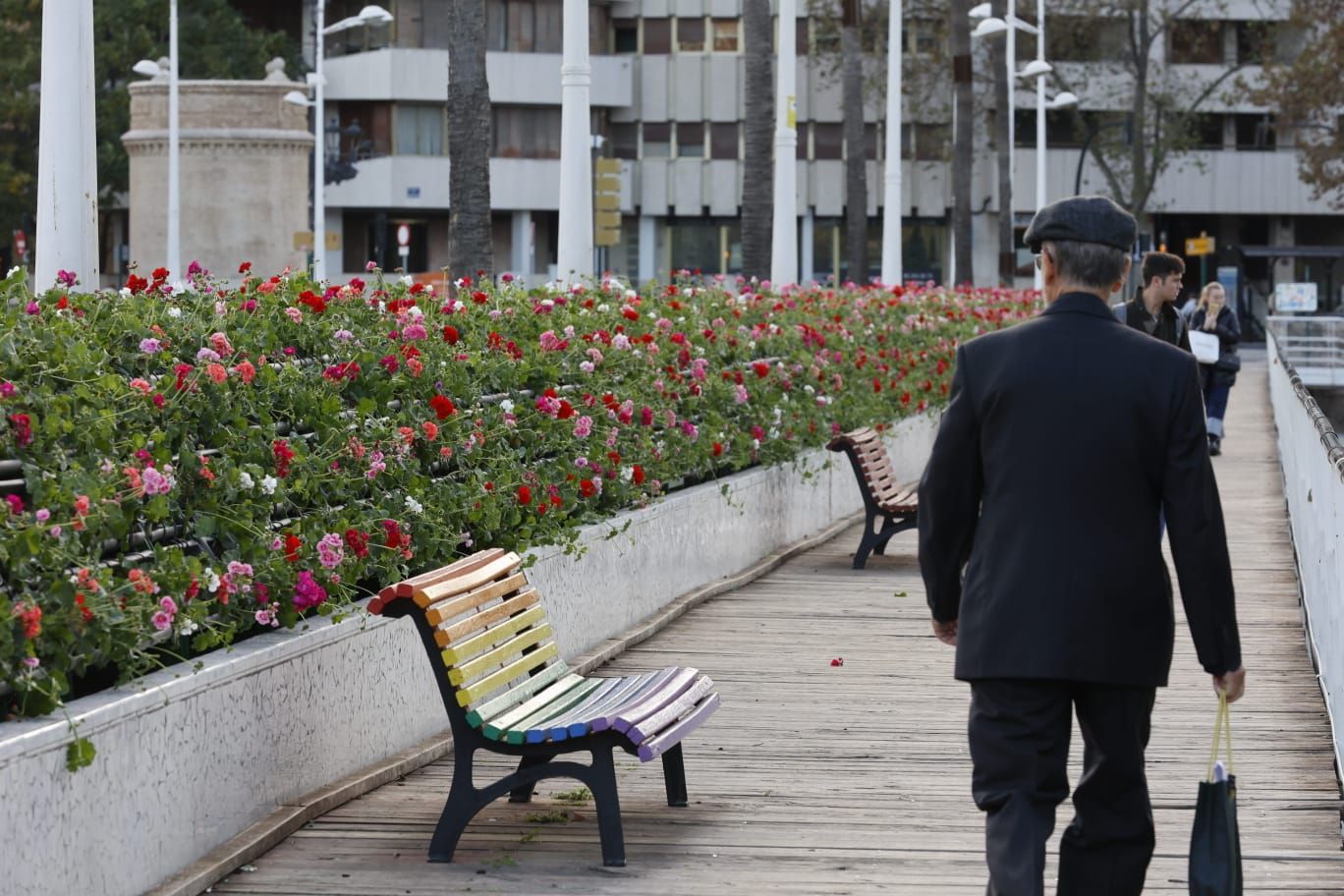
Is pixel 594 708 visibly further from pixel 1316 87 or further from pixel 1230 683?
pixel 1316 87

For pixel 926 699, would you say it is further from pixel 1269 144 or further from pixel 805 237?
pixel 1269 144

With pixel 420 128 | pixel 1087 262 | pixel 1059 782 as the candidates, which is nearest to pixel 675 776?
pixel 1059 782

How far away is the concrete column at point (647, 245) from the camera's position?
87562 millimetres

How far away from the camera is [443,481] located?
10.2 meters

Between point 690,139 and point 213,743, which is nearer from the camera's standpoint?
point 213,743

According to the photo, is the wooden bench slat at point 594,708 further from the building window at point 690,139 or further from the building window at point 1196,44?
the building window at point 1196,44

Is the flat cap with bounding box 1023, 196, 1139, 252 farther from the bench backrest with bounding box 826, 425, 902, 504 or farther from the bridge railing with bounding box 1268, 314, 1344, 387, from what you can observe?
the bridge railing with bounding box 1268, 314, 1344, 387

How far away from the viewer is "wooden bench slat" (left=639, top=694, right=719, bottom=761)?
7535 millimetres

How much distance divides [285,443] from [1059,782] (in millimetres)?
3551

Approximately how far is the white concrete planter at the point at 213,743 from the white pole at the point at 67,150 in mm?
2009

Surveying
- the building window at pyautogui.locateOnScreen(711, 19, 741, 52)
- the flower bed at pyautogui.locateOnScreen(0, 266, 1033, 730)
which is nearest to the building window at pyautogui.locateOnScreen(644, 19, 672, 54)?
the building window at pyautogui.locateOnScreen(711, 19, 741, 52)

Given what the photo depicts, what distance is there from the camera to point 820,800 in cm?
867

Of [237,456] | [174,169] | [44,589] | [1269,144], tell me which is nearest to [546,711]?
[237,456]

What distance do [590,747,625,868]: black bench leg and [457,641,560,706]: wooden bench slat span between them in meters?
0.42
